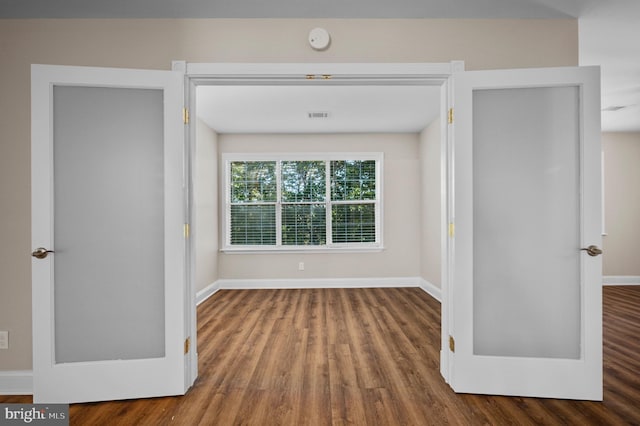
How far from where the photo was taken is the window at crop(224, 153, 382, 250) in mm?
5766

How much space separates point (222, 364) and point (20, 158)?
2019 mm

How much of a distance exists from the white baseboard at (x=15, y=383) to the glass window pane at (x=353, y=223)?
164 inches

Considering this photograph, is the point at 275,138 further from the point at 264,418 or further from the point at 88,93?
the point at 264,418

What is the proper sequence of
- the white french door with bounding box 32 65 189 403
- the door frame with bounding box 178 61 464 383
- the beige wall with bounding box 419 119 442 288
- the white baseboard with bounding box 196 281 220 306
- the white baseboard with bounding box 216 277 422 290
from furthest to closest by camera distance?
the white baseboard with bounding box 216 277 422 290 → the beige wall with bounding box 419 119 442 288 → the white baseboard with bounding box 196 281 220 306 → the door frame with bounding box 178 61 464 383 → the white french door with bounding box 32 65 189 403

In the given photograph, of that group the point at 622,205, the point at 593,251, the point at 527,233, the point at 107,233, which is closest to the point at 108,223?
the point at 107,233

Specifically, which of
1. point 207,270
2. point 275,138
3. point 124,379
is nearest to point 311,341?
point 124,379

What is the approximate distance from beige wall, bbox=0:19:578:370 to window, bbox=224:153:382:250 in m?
3.43

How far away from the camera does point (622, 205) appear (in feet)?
19.1

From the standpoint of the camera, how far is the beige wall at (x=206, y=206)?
190 inches

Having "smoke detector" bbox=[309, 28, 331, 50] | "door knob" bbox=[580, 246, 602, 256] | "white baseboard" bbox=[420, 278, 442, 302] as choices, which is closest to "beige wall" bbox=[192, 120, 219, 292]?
"smoke detector" bbox=[309, 28, 331, 50]

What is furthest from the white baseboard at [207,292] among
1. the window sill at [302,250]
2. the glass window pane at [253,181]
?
the glass window pane at [253,181]

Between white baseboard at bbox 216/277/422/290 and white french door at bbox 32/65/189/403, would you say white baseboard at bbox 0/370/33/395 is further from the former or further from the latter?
white baseboard at bbox 216/277/422/290

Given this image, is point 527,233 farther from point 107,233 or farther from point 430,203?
point 430,203

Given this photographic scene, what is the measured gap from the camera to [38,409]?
6.80ft
